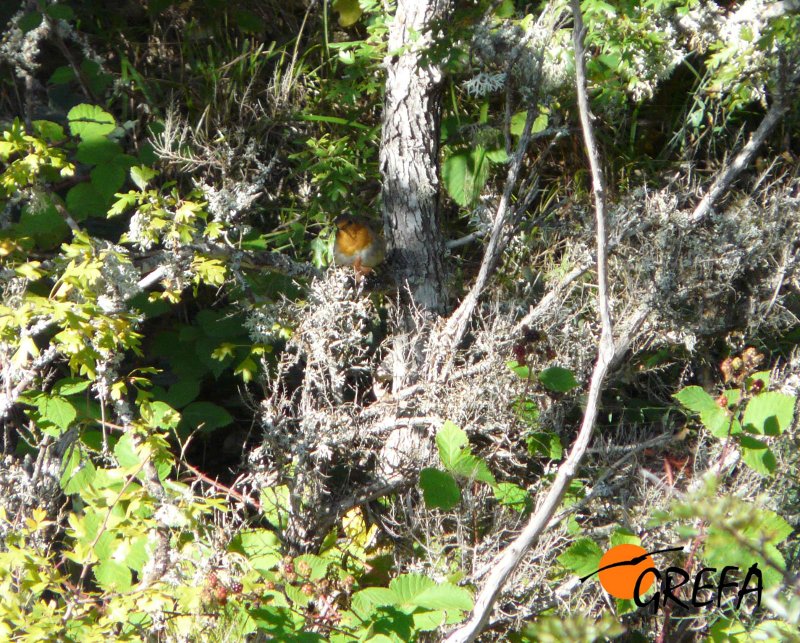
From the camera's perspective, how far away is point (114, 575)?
2322mm

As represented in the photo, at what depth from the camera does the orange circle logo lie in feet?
7.45

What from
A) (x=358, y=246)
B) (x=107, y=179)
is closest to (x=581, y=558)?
(x=358, y=246)

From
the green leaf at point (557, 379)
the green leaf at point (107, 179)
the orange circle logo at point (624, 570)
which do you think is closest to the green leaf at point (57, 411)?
the green leaf at point (107, 179)

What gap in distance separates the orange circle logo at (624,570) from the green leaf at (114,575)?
133cm

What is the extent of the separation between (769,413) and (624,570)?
651 millimetres

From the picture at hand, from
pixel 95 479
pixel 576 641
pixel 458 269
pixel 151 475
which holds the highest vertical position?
pixel 576 641

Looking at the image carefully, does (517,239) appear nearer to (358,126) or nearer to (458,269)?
(458,269)

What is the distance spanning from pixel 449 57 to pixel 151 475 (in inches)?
62.7

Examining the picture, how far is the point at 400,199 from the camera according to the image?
2.91 m

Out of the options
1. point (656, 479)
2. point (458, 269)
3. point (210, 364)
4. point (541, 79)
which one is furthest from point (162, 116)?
point (656, 479)

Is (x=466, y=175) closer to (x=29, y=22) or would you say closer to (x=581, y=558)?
(x=581, y=558)

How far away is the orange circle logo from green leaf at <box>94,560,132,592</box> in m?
1.33

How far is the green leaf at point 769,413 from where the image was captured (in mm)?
2414

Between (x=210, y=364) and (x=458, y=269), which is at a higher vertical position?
A: (x=458, y=269)
